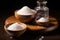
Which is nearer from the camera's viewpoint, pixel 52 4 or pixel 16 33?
pixel 16 33

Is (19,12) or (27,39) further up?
(19,12)

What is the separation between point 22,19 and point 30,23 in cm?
6

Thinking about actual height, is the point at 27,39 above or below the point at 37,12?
below

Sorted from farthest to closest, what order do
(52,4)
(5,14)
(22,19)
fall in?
1. (52,4)
2. (5,14)
3. (22,19)

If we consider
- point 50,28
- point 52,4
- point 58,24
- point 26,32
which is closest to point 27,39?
point 26,32

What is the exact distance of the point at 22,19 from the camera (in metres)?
1.15

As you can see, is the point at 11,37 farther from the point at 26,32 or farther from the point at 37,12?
the point at 37,12

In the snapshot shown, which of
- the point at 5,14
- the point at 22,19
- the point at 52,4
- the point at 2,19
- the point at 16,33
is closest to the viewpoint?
the point at 16,33

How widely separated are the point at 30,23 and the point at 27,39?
6.5 inches

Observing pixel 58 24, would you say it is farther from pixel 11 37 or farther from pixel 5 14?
pixel 5 14

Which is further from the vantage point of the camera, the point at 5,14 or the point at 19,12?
the point at 5,14

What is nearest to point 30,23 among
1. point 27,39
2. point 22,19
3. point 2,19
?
point 22,19

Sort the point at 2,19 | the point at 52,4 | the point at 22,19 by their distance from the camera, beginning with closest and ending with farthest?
the point at 22,19, the point at 2,19, the point at 52,4

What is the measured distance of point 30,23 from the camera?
116 centimetres
